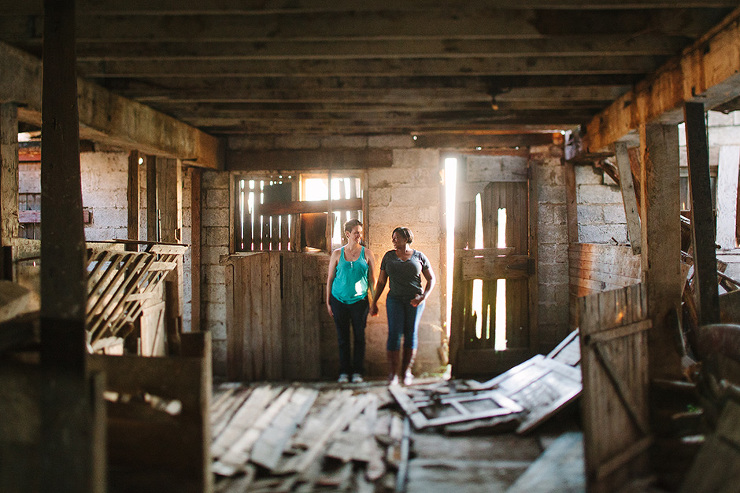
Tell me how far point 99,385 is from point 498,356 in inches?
211

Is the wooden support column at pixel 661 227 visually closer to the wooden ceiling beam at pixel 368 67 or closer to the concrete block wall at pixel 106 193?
the wooden ceiling beam at pixel 368 67

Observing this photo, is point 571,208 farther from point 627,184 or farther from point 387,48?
point 387,48

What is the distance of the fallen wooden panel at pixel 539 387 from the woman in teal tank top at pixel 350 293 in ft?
5.33

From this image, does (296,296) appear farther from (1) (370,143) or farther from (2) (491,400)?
(2) (491,400)

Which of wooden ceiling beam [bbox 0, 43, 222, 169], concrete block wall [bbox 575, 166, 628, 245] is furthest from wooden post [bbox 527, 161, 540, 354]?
wooden ceiling beam [bbox 0, 43, 222, 169]

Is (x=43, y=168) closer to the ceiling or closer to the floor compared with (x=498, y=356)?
closer to the ceiling

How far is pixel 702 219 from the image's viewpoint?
3.90 metres

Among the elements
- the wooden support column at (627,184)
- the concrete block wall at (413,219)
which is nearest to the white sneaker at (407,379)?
the concrete block wall at (413,219)

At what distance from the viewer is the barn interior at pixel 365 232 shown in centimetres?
262

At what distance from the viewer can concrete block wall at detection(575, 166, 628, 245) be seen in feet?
21.9

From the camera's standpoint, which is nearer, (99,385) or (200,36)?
(99,385)

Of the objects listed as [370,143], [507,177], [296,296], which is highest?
[370,143]

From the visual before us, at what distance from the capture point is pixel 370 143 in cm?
670

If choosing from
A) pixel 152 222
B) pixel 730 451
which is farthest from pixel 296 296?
pixel 730 451
